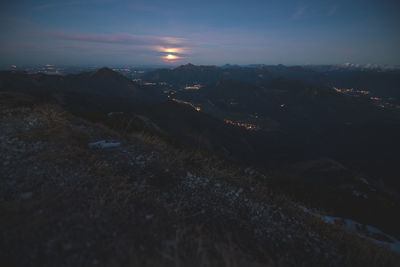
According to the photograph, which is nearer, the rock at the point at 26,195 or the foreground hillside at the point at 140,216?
the foreground hillside at the point at 140,216

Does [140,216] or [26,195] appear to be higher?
[26,195]

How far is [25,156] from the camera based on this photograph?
22.1 ft

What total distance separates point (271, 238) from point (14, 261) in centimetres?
622

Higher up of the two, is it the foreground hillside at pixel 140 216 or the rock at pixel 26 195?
the rock at pixel 26 195

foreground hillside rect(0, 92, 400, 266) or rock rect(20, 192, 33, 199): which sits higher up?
rock rect(20, 192, 33, 199)

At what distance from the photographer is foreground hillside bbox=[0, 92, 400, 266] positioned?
3428 millimetres

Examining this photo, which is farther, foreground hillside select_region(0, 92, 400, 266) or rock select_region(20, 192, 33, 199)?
rock select_region(20, 192, 33, 199)

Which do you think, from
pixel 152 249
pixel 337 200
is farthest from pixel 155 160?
pixel 337 200

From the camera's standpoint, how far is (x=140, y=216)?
4559mm

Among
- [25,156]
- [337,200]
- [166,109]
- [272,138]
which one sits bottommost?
[272,138]

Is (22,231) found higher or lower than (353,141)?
higher

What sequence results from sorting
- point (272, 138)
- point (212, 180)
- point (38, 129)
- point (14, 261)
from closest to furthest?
point (14, 261), point (212, 180), point (38, 129), point (272, 138)

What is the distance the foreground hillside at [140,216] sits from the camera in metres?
3.43

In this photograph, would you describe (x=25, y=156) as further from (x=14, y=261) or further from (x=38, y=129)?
(x=14, y=261)
